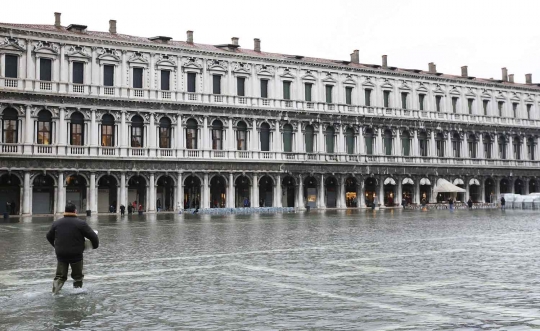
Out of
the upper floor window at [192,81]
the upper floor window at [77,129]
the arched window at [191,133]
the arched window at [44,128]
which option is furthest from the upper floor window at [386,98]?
the arched window at [44,128]

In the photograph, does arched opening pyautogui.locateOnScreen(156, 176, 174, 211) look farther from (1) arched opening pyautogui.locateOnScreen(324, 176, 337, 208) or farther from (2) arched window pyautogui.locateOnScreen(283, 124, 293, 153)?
(1) arched opening pyautogui.locateOnScreen(324, 176, 337, 208)

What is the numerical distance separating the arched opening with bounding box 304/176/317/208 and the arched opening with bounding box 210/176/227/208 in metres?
7.50

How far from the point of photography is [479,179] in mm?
60312

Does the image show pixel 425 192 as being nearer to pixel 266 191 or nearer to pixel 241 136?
pixel 266 191

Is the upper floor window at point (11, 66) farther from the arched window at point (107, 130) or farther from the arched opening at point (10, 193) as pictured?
the arched opening at point (10, 193)

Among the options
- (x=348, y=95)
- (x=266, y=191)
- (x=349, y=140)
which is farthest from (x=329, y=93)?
(x=266, y=191)

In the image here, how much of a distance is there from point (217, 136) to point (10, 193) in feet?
50.4

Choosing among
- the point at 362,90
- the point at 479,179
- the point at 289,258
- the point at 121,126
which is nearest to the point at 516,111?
the point at 479,179

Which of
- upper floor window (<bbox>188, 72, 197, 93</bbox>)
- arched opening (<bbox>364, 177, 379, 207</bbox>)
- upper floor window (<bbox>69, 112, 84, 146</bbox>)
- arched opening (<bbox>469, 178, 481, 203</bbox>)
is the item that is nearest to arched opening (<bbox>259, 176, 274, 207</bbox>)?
upper floor window (<bbox>188, 72, 197, 93</bbox>)

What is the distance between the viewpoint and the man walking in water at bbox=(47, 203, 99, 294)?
894cm

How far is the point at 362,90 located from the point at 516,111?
755 inches

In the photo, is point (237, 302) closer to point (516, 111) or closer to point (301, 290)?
point (301, 290)

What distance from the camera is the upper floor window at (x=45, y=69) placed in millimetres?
42656

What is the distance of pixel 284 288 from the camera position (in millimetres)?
9328
